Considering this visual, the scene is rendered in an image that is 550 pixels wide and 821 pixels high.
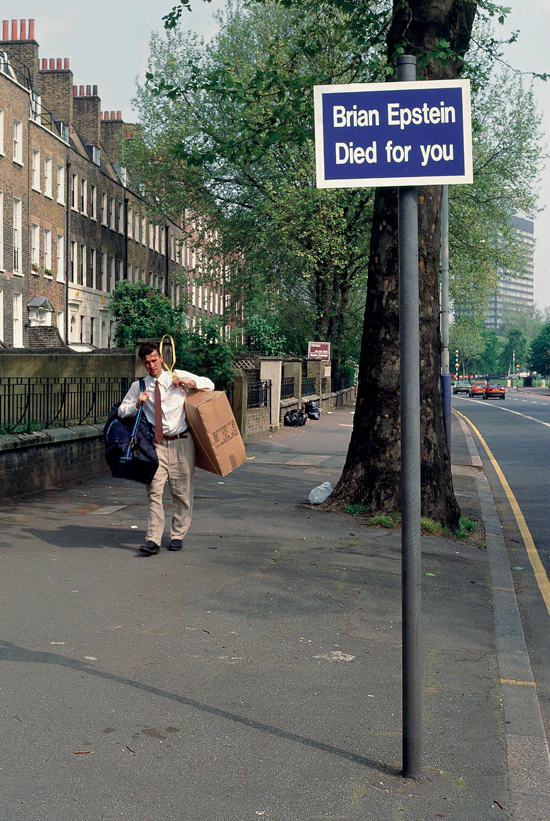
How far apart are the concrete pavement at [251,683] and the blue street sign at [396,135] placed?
7.81 ft

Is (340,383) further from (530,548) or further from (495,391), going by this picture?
(530,548)

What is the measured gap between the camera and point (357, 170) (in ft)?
12.7

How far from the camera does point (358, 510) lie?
1043 cm

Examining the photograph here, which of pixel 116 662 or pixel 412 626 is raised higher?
pixel 412 626

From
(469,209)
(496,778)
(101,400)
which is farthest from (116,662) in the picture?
(469,209)

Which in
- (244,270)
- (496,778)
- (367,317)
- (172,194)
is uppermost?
(172,194)

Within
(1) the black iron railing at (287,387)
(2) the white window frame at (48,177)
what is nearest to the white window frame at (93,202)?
(2) the white window frame at (48,177)

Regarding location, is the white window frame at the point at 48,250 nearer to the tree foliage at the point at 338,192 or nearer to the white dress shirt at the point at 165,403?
the tree foliage at the point at 338,192

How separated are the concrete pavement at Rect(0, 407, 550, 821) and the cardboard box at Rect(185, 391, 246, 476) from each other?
81 cm

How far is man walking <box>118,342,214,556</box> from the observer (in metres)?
7.88

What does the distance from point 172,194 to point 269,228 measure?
4623 millimetres

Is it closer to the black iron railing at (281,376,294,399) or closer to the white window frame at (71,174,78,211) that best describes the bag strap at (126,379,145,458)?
the black iron railing at (281,376,294,399)

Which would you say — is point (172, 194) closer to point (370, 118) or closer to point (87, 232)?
point (87, 232)

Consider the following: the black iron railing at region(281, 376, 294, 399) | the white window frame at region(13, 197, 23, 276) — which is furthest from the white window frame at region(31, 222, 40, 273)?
the black iron railing at region(281, 376, 294, 399)
